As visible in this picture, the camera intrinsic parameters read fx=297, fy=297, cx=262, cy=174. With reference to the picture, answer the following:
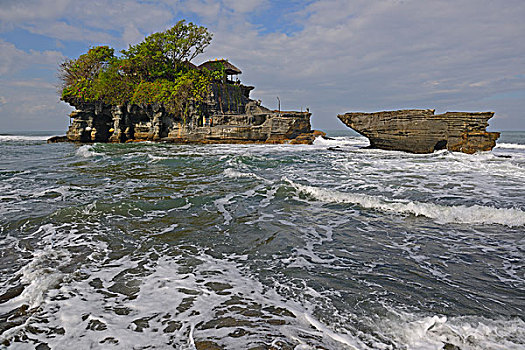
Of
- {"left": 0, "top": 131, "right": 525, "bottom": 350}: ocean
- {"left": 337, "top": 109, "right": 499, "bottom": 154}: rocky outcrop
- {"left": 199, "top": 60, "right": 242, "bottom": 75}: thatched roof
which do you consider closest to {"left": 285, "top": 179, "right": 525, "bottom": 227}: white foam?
{"left": 0, "top": 131, "right": 525, "bottom": 350}: ocean

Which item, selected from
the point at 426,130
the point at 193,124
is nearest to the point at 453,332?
the point at 426,130

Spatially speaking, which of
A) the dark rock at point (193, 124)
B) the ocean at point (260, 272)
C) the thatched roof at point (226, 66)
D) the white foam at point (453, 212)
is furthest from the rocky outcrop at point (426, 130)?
the thatched roof at point (226, 66)

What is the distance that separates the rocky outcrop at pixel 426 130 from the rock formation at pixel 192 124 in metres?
9.06

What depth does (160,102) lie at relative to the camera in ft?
106

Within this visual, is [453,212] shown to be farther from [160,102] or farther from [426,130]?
[160,102]

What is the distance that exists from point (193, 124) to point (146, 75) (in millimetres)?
8855

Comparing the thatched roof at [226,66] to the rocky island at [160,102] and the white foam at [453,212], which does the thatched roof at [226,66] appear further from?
the white foam at [453,212]

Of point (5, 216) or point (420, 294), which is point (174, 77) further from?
point (420, 294)

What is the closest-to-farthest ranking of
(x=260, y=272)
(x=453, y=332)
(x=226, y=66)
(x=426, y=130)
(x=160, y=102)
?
(x=453, y=332) < (x=260, y=272) < (x=426, y=130) < (x=160, y=102) < (x=226, y=66)

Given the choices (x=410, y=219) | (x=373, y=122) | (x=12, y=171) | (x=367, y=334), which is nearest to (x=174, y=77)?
(x=373, y=122)

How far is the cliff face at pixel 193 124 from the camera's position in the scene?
1206 inches

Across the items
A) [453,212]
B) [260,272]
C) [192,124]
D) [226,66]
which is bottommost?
[260,272]

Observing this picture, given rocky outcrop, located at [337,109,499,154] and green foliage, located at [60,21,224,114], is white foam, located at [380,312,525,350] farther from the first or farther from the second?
green foliage, located at [60,21,224,114]

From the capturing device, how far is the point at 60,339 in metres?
2.21
